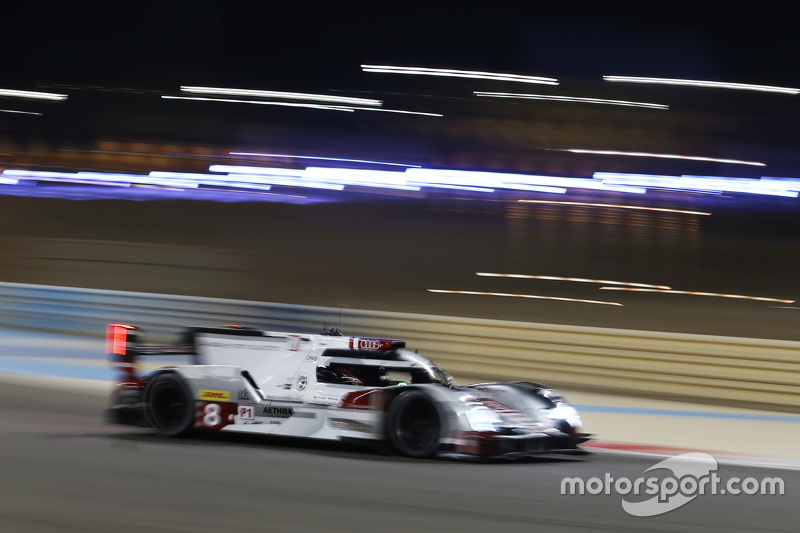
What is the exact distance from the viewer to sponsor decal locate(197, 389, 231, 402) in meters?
9.16

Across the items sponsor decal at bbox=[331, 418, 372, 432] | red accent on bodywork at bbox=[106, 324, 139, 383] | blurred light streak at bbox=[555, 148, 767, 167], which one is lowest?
sponsor decal at bbox=[331, 418, 372, 432]

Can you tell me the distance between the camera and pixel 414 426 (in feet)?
28.2

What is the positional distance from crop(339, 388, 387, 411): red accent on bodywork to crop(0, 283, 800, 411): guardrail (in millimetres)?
3008

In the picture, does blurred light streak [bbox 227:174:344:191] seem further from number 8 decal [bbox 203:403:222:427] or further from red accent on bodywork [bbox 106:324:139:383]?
number 8 decal [bbox 203:403:222:427]

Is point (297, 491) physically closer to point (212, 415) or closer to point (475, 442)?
point (475, 442)

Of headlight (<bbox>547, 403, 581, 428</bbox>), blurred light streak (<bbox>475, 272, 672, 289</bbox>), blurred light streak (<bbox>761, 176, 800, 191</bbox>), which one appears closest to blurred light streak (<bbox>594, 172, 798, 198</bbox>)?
blurred light streak (<bbox>761, 176, 800, 191</bbox>)

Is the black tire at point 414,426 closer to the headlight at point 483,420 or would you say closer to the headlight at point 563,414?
the headlight at point 483,420

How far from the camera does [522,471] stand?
8133 millimetres

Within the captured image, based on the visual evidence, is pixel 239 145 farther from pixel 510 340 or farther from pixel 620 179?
pixel 510 340

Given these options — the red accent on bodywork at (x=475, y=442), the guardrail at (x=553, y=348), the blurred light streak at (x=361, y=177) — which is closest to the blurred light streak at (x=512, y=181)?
the blurred light streak at (x=361, y=177)

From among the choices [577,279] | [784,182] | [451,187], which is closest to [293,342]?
[577,279]

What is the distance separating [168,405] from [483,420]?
300 centimetres

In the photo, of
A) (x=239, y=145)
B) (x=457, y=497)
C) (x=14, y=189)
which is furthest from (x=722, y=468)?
(x=239, y=145)

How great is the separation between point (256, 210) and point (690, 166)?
15770mm
